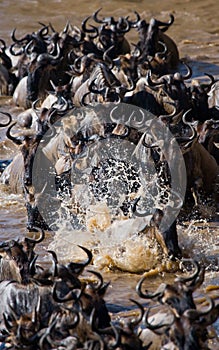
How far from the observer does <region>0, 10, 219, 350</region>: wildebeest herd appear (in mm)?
8773

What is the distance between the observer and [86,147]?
13.2 m

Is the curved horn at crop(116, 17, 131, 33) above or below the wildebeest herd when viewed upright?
below

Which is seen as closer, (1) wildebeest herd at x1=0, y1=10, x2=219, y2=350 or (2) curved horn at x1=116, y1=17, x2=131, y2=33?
(1) wildebeest herd at x1=0, y1=10, x2=219, y2=350

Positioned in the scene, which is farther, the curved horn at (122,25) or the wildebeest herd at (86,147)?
the curved horn at (122,25)

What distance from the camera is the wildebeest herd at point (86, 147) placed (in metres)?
8.77

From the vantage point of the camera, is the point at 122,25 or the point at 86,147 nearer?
the point at 86,147

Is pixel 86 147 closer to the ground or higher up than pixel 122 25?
higher up

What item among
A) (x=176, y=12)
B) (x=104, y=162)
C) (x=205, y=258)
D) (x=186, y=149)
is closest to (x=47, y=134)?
(x=104, y=162)

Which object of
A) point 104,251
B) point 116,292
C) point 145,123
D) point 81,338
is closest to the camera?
point 81,338

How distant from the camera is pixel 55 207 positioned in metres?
12.9

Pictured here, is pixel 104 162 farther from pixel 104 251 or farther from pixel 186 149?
pixel 104 251

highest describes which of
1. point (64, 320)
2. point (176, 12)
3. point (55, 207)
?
point (64, 320)

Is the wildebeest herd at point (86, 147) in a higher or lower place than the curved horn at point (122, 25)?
higher

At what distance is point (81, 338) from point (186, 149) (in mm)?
4533
